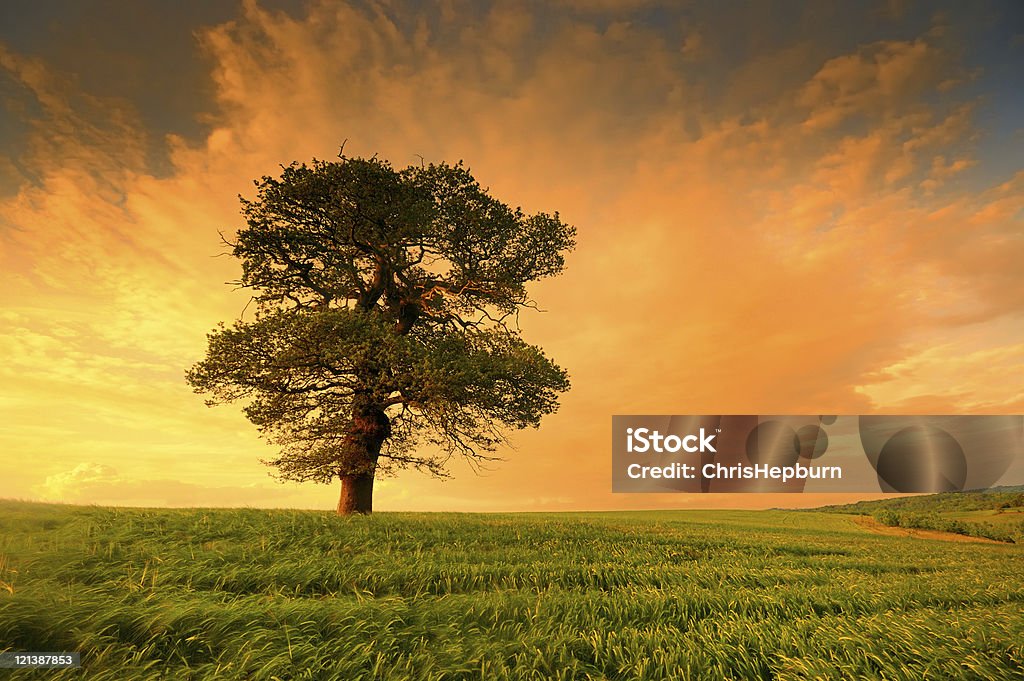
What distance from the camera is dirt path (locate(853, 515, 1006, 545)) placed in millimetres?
33969

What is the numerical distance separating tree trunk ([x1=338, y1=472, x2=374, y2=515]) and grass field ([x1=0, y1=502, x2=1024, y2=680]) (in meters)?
4.60

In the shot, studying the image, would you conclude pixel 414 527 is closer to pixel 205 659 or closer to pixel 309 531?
pixel 309 531

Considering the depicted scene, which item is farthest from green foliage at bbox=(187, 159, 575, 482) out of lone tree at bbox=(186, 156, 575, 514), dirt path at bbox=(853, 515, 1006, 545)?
dirt path at bbox=(853, 515, 1006, 545)

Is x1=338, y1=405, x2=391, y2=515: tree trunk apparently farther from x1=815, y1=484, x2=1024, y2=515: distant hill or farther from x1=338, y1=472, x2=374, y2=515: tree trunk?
x1=815, y1=484, x2=1024, y2=515: distant hill

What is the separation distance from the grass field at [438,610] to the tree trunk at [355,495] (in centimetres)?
460

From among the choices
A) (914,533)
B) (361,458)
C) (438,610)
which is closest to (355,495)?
(361,458)

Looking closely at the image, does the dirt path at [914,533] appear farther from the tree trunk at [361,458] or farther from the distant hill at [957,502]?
the tree trunk at [361,458]

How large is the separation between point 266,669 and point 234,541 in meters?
6.70

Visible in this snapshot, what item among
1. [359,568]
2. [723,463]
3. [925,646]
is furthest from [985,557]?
[359,568]

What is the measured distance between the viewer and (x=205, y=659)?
20.6ft

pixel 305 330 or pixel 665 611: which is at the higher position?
pixel 305 330

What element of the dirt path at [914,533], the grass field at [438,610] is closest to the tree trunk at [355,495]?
the grass field at [438,610]

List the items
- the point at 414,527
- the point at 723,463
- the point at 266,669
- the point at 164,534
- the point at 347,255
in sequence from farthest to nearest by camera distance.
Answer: the point at 723,463
the point at 347,255
the point at 414,527
the point at 164,534
the point at 266,669

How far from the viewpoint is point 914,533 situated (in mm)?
36938
